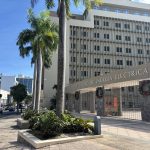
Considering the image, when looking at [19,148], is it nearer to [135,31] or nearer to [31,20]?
[31,20]

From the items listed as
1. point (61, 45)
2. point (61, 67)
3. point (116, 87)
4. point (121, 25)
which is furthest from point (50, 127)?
point (121, 25)

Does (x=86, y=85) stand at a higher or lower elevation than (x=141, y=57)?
lower

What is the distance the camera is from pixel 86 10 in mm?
17844

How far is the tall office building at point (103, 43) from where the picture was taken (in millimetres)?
66750

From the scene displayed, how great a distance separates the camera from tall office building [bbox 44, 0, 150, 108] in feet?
219

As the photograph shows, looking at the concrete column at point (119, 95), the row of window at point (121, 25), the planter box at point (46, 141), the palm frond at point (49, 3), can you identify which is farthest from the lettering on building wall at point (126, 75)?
the row of window at point (121, 25)

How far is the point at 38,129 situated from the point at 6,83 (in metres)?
136

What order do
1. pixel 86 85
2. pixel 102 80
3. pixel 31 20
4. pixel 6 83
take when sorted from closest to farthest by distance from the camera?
pixel 31 20
pixel 102 80
pixel 86 85
pixel 6 83

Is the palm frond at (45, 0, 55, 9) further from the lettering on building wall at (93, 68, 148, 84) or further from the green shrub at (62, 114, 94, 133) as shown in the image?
the lettering on building wall at (93, 68, 148, 84)

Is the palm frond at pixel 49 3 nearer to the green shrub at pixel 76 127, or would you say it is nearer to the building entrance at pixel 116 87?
the green shrub at pixel 76 127

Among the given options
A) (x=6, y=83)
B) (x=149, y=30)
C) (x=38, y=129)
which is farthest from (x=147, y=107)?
(x=6, y=83)

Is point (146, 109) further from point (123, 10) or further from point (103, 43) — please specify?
point (123, 10)

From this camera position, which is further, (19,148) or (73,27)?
(73,27)

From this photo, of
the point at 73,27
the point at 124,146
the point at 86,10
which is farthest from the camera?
the point at 73,27
